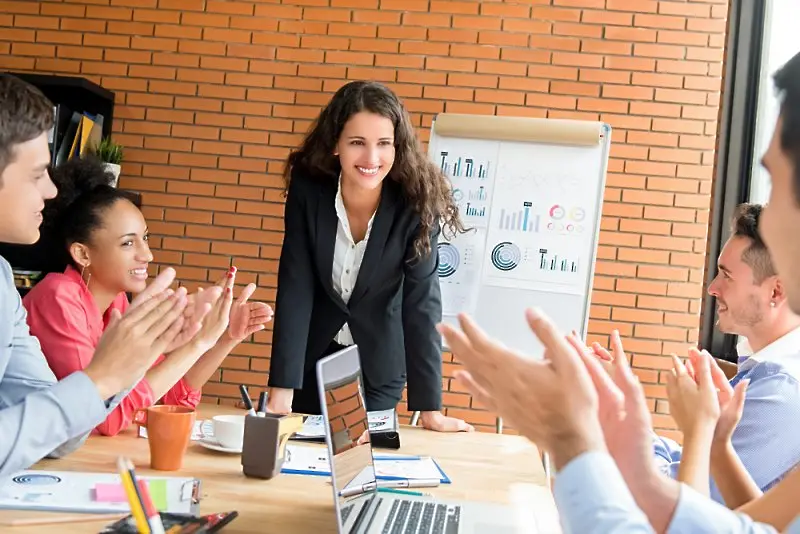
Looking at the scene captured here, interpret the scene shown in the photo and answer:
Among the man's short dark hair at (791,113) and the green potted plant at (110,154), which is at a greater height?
the green potted plant at (110,154)

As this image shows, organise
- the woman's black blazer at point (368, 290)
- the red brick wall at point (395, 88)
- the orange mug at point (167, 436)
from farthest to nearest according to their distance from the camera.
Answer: the red brick wall at point (395, 88) → the woman's black blazer at point (368, 290) → the orange mug at point (167, 436)

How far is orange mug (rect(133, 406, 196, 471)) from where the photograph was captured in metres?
1.31

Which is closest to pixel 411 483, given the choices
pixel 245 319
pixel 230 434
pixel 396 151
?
pixel 230 434

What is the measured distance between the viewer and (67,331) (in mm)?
1795

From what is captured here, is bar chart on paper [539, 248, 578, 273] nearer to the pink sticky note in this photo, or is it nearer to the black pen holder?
the black pen holder

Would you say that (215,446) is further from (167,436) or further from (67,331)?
(67,331)

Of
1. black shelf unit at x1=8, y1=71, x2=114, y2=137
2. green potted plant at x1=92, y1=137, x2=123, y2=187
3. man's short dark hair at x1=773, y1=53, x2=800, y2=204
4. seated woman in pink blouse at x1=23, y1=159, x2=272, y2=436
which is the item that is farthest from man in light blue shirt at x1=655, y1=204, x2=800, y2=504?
black shelf unit at x1=8, y1=71, x2=114, y2=137

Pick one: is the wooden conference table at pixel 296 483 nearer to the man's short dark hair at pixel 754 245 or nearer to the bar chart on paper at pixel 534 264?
the man's short dark hair at pixel 754 245

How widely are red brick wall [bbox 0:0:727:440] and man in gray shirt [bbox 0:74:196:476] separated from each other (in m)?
2.48

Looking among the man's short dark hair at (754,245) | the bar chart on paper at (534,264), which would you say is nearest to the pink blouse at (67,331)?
the man's short dark hair at (754,245)

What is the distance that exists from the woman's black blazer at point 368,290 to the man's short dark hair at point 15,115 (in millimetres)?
961

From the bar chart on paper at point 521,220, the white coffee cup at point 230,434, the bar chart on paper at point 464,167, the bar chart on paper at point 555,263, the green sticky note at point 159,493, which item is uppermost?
the bar chart on paper at point 464,167

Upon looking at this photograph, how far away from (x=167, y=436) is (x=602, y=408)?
74cm

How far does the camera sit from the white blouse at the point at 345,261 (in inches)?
92.3
